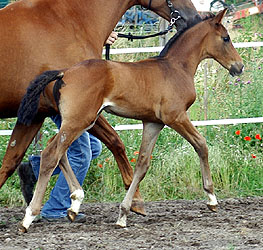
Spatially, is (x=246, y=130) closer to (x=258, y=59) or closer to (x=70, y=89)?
(x=258, y=59)

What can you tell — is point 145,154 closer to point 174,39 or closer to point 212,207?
Result: point 212,207

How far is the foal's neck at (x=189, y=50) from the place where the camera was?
200 inches

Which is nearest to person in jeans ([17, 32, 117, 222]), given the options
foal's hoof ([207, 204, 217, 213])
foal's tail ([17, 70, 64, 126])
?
foal's tail ([17, 70, 64, 126])

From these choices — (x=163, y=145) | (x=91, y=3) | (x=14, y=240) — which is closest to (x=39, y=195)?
(x=14, y=240)

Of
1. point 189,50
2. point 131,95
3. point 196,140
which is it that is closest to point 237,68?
point 189,50

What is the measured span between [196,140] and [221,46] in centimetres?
87

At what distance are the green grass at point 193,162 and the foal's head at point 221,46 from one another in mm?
1675

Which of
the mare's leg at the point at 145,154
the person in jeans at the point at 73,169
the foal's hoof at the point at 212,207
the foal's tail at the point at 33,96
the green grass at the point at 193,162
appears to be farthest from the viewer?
the green grass at the point at 193,162

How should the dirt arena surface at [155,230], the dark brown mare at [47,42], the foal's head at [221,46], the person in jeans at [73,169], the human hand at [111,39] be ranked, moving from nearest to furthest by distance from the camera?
the dirt arena surface at [155,230]
the dark brown mare at [47,42]
the foal's head at [221,46]
the person in jeans at [73,169]
the human hand at [111,39]

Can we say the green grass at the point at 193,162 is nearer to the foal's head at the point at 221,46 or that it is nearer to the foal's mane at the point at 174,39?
the foal's mane at the point at 174,39

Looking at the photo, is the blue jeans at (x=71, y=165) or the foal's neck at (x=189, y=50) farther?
the blue jeans at (x=71, y=165)

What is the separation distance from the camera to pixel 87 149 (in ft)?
17.5

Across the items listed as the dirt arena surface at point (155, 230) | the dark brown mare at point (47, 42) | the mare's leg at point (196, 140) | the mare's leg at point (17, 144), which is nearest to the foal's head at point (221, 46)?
the dark brown mare at point (47, 42)

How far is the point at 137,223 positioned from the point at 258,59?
3.92 m
